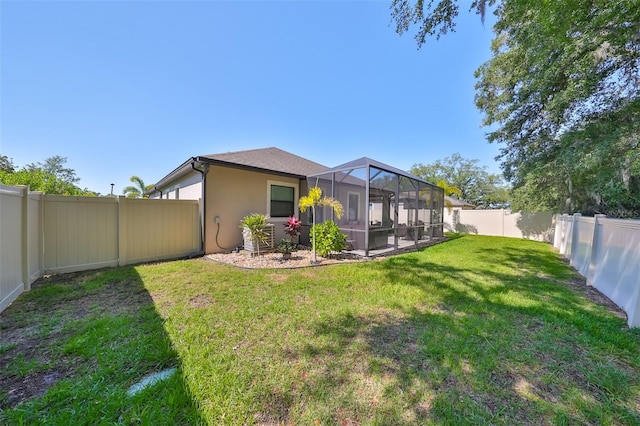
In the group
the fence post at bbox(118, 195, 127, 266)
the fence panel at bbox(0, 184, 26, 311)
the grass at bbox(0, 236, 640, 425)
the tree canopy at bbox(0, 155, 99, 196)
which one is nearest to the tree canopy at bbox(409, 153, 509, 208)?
the grass at bbox(0, 236, 640, 425)

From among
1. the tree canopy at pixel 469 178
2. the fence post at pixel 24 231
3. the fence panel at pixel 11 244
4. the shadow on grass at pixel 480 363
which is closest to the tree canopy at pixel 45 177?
the fence post at pixel 24 231

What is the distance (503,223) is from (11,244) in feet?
60.8

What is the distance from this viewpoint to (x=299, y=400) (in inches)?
67.7

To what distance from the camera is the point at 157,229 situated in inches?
236

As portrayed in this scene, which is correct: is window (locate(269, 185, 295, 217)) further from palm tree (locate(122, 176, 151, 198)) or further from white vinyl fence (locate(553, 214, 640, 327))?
palm tree (locate(122, 176, 151, 198))

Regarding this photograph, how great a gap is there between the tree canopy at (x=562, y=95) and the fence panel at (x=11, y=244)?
25.1 feet

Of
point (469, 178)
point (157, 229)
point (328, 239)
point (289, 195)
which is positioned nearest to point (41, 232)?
point (157, 229)

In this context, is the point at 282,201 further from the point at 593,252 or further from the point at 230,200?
the point at 593,252

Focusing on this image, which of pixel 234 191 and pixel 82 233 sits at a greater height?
pixel 234 191

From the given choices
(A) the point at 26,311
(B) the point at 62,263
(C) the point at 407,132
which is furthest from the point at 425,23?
(C) the point at 407,132

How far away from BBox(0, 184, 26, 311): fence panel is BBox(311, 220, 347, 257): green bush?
215 inches

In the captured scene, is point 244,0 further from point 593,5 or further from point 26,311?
point 593,5

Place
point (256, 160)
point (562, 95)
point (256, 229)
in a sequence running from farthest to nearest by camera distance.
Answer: point (256, 160) → point (562, 95) → point (256, 229)

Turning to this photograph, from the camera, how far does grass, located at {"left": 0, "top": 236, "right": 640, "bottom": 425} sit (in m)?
1.64
